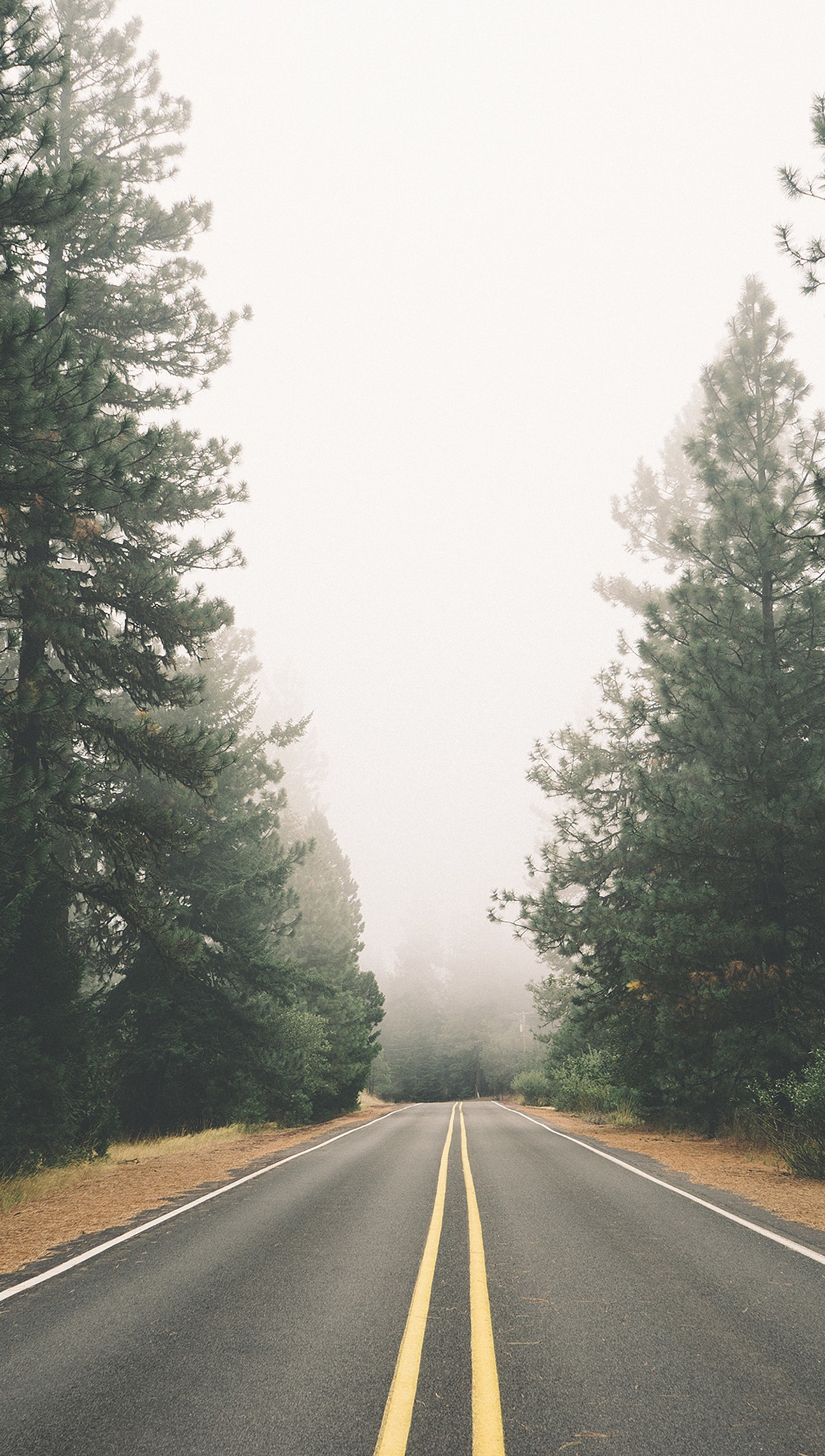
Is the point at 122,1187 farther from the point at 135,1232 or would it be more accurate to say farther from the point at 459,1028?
the point at 459,1028

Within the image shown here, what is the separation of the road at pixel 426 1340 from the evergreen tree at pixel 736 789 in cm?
501

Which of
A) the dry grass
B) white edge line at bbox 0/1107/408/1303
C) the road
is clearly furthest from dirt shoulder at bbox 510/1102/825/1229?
the dry grass

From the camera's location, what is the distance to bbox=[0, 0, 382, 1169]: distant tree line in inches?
342

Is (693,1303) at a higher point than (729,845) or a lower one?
lower

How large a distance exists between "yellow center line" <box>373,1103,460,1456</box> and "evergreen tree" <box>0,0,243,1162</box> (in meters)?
6.61

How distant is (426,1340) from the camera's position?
14.1 feet

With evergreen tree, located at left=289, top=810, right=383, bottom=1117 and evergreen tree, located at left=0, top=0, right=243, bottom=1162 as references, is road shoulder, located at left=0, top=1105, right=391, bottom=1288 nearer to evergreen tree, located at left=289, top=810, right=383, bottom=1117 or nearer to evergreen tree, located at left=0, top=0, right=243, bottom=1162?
evergreen tree, located at left=0, top=0, right=243, bottom=1162

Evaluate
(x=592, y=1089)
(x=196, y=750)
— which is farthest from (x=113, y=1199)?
(x=592, y=1089)

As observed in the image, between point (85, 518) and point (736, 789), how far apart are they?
40.6ft

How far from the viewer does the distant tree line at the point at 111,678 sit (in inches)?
342

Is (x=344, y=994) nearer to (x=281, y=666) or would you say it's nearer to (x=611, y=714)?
(x=611, y=714)

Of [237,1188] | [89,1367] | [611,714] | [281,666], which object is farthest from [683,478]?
[281,666]

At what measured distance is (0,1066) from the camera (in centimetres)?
926

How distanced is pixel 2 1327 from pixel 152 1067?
1271 centimetres
